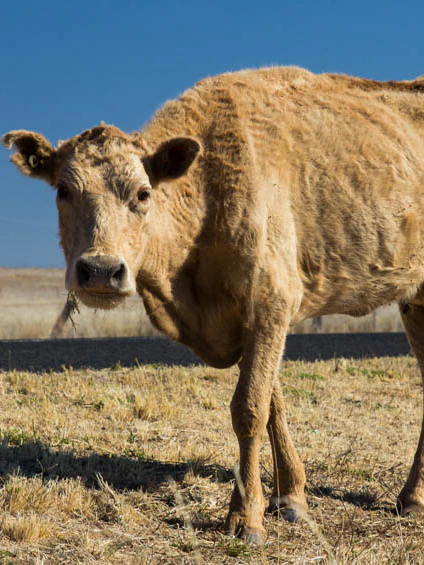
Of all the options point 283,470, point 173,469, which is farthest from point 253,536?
point 173,469

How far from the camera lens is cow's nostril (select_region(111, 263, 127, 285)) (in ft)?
16.3

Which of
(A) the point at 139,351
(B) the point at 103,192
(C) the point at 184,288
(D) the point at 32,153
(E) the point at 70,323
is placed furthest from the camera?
(E) the point at 70,323

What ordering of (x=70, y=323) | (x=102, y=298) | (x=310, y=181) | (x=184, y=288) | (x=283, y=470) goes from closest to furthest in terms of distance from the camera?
1. (x=102, y=298)
2. (x=184, y=288)
3. (x=310, y=181)
4. (x=283, y=470)
5. (x=70, y=323)

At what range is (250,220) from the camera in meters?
5.80

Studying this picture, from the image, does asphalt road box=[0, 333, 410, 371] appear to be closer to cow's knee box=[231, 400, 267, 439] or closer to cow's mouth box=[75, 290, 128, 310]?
cow's knee box=[231, 400, 267, 439]

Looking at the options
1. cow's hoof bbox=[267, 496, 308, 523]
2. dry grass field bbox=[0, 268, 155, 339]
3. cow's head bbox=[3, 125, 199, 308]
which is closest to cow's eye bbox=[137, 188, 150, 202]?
cow's head bbox=[3, 125, 199, 308]

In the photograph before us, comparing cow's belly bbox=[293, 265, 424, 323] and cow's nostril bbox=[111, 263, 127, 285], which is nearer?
cow's nostril bbox=[111, 263, 127, 285]

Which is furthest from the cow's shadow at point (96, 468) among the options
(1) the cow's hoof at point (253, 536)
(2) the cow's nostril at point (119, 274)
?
(2) the cow's nostril at point (119, 274)

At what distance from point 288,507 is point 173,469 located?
1.30 meters

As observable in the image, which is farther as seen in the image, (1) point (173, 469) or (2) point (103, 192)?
(1) point (173, 469)

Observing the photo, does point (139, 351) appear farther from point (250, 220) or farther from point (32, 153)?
point (250, 220)

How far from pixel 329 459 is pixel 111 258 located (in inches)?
158

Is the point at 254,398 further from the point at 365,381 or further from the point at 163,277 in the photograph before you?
the point at 365,381

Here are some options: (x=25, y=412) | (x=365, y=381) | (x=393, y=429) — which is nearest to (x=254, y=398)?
(x=25, y=412)
